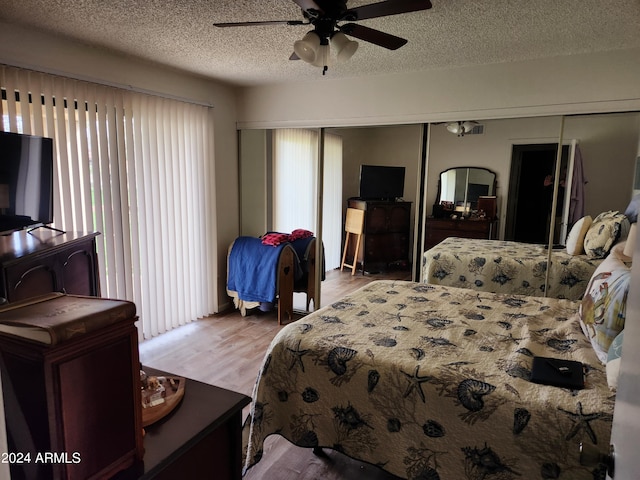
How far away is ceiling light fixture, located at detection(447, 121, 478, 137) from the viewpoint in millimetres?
3432

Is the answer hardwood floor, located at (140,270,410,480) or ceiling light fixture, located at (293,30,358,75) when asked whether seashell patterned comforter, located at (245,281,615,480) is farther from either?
ceiling light fixture, located at (293,30,358,75)

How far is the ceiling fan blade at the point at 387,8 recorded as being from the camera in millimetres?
1745

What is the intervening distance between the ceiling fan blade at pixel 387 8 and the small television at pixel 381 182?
201 centimetres

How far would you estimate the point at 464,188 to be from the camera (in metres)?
3.59

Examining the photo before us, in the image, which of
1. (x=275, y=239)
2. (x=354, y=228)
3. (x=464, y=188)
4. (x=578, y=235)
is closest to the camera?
(x=578, y=235)

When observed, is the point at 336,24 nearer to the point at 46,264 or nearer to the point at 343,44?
the point at 343,44

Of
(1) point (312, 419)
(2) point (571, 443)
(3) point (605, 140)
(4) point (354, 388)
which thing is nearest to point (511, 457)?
(2) point (571, 443)

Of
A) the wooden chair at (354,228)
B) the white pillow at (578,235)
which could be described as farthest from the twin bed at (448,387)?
the wooden chair at (354,228)

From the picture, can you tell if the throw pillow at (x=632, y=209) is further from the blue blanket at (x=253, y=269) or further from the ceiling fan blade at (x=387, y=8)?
the blue blanket at (x=253, y=269)

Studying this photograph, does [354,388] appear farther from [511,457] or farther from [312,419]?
[511,457]

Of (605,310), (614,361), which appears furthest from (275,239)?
(614,361)

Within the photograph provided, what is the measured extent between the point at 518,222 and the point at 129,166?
321cm

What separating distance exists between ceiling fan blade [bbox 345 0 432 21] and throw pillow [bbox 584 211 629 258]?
212cm

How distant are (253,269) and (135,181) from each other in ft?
4.45
